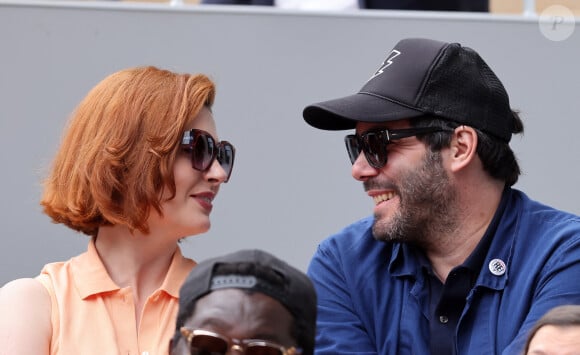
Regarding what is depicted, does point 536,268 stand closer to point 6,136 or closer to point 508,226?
point 508,226

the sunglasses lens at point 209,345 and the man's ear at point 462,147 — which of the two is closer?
the sunglasses lens at point 209,345

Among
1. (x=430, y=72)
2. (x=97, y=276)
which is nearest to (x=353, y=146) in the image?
(x=430, y=72)

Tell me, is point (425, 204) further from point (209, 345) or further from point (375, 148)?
point (209, 345)

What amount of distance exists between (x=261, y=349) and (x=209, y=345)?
0.30 ft

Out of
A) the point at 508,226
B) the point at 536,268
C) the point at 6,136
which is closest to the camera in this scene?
the point at 536,268

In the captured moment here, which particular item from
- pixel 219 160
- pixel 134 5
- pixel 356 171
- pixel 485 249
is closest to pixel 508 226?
pixel 485 249

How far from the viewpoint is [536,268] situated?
2.90 m

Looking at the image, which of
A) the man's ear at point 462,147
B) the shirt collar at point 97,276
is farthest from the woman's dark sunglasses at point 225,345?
the man's ear at point 462,147

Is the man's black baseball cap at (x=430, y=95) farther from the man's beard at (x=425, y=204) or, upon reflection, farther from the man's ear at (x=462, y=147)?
the man's beard at (x=425, y=204)

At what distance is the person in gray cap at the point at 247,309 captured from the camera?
1.87 m

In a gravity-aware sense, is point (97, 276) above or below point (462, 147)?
below

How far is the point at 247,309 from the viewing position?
1.88m

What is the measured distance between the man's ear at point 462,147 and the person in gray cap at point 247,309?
1308 mm

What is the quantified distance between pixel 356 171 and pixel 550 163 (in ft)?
4.02
